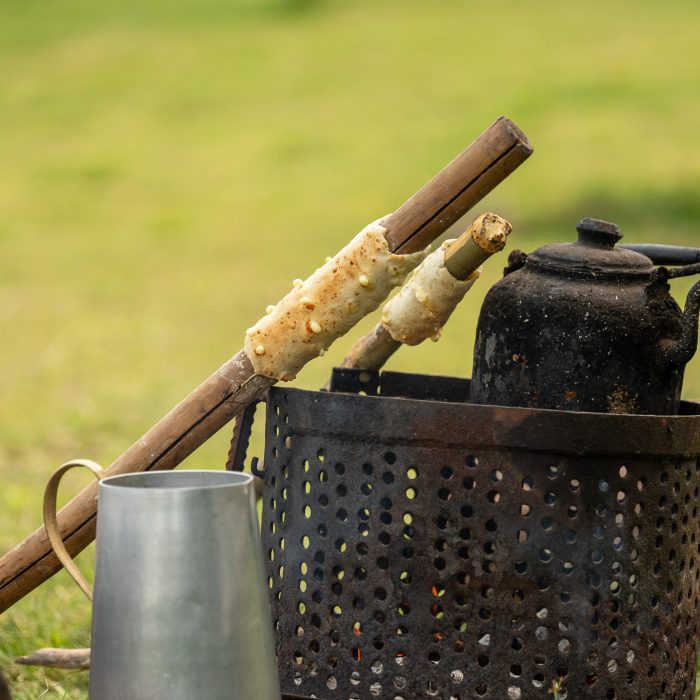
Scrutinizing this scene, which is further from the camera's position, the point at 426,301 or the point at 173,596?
the point at 426,301

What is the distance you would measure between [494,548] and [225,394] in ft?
2.10

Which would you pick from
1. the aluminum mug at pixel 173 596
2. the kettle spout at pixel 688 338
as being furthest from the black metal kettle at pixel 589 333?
the aluminum mug at pixel 173 596

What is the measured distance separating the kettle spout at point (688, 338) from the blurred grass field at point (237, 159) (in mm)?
1957

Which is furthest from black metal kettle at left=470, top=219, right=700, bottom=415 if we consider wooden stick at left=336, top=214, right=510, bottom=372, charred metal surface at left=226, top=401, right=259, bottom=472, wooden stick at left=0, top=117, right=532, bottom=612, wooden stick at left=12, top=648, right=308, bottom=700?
wooden stick at left=12, top=648, right=308, bottom=700

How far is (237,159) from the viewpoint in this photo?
586 inches

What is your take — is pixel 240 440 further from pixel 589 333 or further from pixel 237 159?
pixel 237 159

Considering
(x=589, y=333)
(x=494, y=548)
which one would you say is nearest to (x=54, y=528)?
(x=494, y=548)

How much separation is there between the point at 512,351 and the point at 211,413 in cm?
63

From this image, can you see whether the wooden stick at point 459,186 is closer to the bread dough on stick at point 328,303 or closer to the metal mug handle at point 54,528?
the bread dough on stick at point 328,303

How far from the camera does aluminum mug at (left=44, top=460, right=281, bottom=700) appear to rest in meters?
1.83

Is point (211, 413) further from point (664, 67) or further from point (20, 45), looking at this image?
point (20, 45)

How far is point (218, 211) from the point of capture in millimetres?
13305

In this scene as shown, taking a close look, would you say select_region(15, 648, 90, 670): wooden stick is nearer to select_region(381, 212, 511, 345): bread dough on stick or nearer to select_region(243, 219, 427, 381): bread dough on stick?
select_region(243, 219, 427, 381): bread dough on stick

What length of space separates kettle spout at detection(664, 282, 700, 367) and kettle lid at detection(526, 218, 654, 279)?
13 cm
